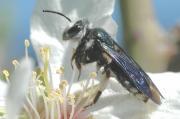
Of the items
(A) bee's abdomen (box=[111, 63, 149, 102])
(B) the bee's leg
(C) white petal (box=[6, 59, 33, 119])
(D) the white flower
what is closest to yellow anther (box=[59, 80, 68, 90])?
(D) the white flower

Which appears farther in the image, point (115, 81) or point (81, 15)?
point (81, 15)

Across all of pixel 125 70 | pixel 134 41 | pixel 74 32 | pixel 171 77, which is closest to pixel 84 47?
pixel 74 32

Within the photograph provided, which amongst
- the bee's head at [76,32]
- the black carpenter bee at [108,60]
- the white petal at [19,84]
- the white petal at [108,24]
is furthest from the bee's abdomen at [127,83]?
the white petal at [19,84]

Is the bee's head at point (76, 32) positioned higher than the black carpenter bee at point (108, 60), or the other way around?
the bee's head at point (76, 32)

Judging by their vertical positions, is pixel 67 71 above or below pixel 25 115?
above

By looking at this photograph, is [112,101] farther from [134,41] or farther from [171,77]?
[134,41]

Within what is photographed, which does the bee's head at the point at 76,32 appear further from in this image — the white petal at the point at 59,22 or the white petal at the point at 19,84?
the white petal at the point at 19,84

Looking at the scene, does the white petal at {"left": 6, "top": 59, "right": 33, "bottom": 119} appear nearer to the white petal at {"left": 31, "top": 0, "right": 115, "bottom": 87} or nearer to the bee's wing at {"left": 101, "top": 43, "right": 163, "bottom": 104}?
the bee's wing at {"left": 101, "top": 43, "right": 163, "bottom": 104}

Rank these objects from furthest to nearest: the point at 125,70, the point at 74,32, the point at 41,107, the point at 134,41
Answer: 1. the point at 134,41
2. the point at 41,107
3. the point at 74,32
4. the point at 125,70
